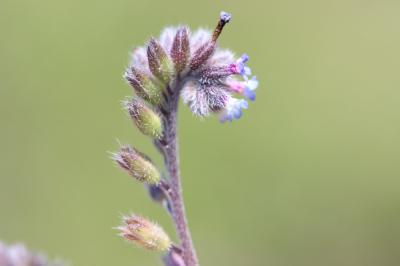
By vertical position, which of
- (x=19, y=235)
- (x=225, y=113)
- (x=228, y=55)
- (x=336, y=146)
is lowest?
(x=225, y=113)

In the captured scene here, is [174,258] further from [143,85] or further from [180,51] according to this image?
[180,51]

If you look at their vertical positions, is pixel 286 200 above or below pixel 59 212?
above

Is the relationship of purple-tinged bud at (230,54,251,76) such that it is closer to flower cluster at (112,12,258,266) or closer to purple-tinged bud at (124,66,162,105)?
flower cluster at (112,12,258,266)

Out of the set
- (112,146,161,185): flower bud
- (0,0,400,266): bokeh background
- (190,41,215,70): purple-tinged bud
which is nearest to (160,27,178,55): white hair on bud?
(190,41,215,70): purple-tinged bud

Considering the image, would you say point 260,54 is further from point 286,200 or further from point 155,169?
point 155,169

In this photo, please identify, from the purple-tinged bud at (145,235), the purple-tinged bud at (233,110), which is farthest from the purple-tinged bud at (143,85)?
the purple-tinged bud at (145,235)

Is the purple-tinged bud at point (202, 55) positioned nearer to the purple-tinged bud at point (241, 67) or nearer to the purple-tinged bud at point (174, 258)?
the purple-tinged bud at point (241, 67)

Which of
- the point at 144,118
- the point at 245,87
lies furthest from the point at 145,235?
the point at 245,87

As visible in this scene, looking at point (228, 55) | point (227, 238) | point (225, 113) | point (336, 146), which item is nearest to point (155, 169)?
point (225, 113)
